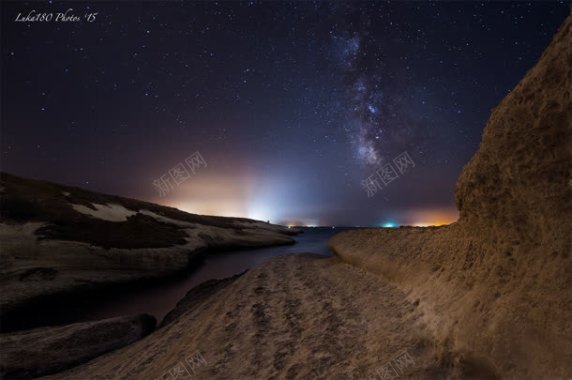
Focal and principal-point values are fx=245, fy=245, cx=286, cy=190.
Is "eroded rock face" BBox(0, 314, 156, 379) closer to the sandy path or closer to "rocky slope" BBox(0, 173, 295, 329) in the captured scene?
the sandy path

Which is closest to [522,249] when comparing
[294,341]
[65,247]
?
[294,341]

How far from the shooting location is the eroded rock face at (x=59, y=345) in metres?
5.75

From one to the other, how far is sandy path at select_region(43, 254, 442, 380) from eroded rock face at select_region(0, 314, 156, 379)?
61cm

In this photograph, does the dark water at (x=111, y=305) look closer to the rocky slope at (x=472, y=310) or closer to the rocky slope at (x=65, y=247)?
the rocky slope at (x=65, y=247)

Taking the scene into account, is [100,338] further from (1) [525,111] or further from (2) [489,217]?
(1) [525,111]

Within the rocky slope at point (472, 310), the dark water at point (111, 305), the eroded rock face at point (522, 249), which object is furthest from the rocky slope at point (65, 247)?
the eroded rock face at point (522, 249)

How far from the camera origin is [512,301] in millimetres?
2963

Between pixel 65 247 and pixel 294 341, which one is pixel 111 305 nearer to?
pixel 65 247

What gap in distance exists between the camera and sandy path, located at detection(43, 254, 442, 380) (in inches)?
143

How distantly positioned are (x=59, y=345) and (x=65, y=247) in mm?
9754

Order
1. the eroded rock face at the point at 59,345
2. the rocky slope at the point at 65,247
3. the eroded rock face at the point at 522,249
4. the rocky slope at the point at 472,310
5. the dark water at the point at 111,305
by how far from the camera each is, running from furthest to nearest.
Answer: the rocky slope at the point at 65,247 < the dark water at the point at 111,305 < the eroded rock face at the point at 59,345 < the rocky slope at the point at 472,310 < the eroded rock face at the point at 522,249

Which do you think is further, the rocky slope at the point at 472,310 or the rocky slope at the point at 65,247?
the rocky slope at the point at 65,247

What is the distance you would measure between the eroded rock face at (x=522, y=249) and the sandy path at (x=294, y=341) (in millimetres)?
678

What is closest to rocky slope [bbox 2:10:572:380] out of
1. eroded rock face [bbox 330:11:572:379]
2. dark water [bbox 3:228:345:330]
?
eroded rock face [bbox 330:11:572:379]
